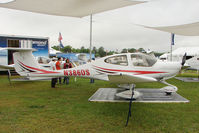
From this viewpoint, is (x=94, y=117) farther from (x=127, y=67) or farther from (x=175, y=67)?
(x=175, y=67)

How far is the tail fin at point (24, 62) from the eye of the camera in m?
6.23

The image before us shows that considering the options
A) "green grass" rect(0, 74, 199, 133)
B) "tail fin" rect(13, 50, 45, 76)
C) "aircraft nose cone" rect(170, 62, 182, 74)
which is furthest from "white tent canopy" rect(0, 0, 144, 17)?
"green grass" rect(0, 74, 199, 133)

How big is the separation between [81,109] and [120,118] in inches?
56.0

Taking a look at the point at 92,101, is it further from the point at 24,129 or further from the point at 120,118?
the point at 24,129

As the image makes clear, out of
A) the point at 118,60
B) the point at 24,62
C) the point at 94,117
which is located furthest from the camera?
the point at 24,62

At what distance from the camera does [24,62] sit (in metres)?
6.25

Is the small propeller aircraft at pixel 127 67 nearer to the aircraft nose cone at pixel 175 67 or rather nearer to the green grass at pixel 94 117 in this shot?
the aircraft nose cone at pixel 175 67

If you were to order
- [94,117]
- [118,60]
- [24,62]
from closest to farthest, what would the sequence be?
[94,117], [118,60], [24,62]

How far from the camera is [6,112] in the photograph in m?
4.60

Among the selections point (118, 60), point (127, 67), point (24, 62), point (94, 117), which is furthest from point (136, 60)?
point (24, 62)

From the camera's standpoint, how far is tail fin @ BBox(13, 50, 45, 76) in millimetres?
6227

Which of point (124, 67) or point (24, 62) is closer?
point (124, 67)

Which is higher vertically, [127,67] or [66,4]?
[66,4]

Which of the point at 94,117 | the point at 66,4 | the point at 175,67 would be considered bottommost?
the point at 94,117
